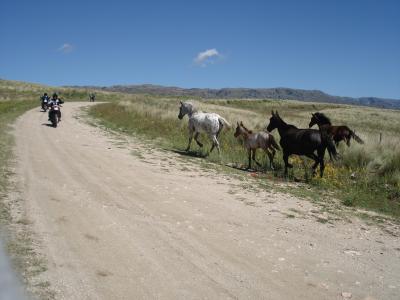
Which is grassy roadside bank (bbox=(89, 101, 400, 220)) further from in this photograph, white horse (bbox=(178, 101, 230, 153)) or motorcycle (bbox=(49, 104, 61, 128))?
motorcycle (bbox=(49, 104, 61, 128))

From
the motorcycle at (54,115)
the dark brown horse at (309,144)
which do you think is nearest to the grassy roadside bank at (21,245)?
the dark brown horse at (309,144)

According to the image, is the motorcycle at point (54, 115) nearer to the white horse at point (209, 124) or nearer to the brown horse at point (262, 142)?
the white horse at point (209, 124)

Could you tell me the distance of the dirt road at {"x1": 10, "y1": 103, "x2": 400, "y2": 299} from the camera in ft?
16.1

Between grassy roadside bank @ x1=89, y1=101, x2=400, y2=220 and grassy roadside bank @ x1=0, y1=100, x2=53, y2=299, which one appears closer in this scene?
grassy roadside bank @ x1=0, y1=100, x2=53, y2=299

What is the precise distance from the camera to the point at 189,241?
632 cm

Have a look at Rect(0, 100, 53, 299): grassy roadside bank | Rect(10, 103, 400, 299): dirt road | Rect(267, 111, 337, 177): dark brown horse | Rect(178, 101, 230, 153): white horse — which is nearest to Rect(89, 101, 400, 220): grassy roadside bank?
Rect(267, 111, 337, 177): dark brown horse

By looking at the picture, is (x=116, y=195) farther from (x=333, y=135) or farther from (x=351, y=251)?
(x=333, y=135)

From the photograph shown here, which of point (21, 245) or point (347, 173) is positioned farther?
point (347, 173)

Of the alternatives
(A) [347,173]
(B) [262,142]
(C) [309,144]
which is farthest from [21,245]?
(A) [347,173]

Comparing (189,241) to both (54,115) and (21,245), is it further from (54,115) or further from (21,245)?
(54,115)

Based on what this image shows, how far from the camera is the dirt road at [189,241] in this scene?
4915 mm

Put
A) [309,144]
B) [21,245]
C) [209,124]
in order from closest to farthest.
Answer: [21,245] < [309,144] < [209,124]

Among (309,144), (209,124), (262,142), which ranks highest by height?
(209,124)

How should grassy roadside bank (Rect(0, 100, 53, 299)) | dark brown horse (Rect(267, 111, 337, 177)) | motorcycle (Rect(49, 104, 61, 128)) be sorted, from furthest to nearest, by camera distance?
motorcycle (Rect(49, 104, 61, 128)), dark brown horse (Rect(267, 111, 337, 177)), grassy roadside bank (Rect(0, 100, 53, 299))
